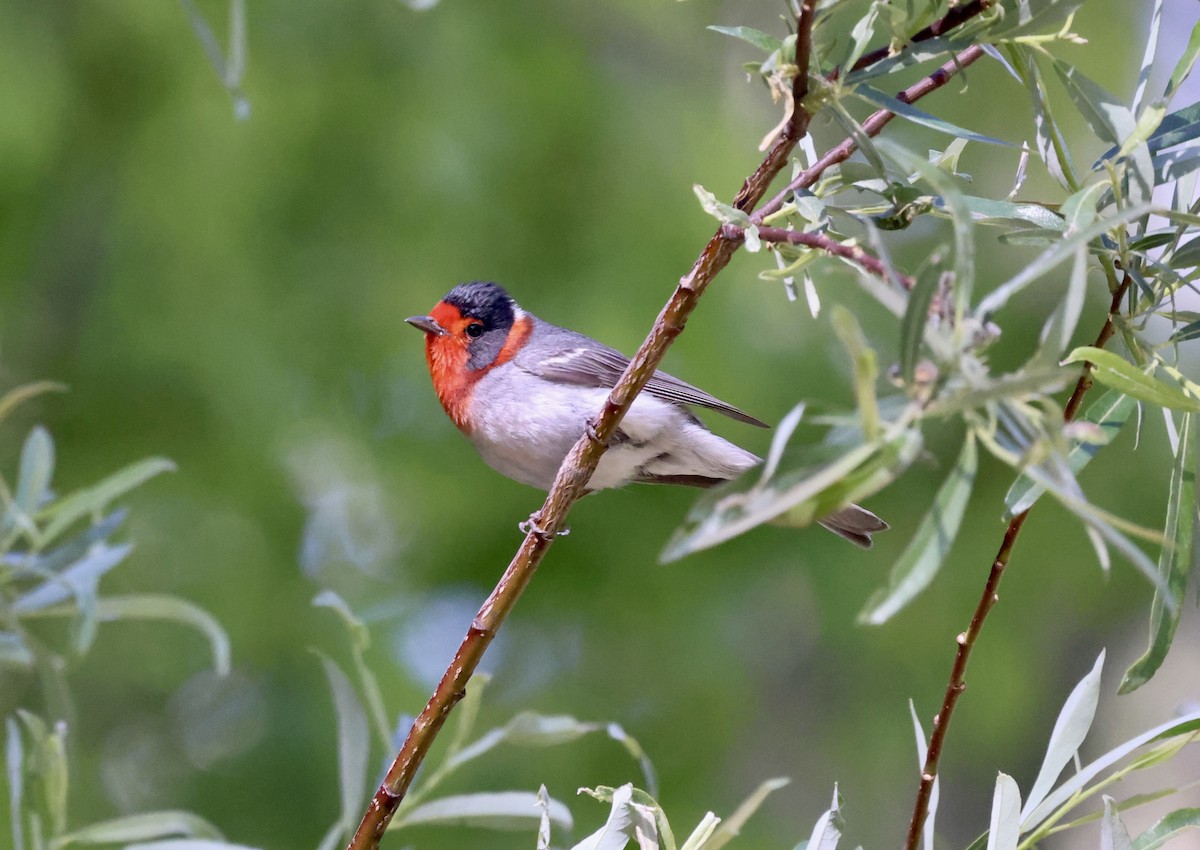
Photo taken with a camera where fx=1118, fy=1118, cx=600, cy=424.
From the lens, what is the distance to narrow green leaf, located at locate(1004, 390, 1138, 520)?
1.04 m

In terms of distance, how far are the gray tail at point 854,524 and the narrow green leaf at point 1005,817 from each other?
1.11m

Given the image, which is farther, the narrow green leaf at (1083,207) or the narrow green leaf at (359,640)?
the narrow green leaf at (359,640)

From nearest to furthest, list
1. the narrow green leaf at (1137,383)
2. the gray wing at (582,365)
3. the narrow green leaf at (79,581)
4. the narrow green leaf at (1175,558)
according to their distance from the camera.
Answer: the narrow green leaf at (1137,383)
the narrow green leaf at (1175,558)
the narrow green leaf at (79,581)
the gray wing at (582,365)

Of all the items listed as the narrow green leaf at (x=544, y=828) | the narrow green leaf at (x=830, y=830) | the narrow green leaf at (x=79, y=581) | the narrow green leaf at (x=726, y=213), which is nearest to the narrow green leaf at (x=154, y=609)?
the narrow green leaf at (x=79, y=581)

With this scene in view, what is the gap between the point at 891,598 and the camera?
0.73 metres

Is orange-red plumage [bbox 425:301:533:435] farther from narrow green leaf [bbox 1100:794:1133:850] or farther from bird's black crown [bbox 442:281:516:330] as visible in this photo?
narrow green leaf [bbox 1100:794:1133:850]

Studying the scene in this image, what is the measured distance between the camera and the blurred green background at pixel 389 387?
12.8 ft

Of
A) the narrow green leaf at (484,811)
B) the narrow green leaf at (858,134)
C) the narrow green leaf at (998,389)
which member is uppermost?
the narrow green leaf at (858,134)

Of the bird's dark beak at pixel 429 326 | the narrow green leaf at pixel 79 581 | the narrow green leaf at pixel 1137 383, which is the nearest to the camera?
the narrow green leaf at pixel 1137 383

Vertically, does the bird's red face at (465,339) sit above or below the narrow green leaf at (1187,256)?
below

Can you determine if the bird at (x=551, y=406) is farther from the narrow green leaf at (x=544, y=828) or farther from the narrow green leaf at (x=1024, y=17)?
the narrow green leaf at (x=1024, y=17)

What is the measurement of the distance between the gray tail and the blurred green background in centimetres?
131

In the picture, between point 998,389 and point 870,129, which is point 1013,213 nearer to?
point 870,129

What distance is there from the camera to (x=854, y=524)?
2.44m
